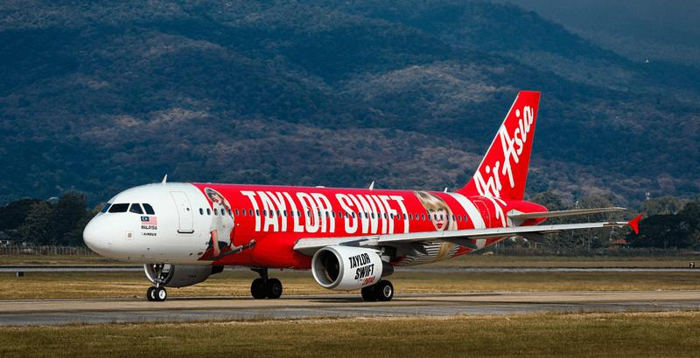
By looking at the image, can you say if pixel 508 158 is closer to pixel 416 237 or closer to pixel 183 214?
pixel 416 237

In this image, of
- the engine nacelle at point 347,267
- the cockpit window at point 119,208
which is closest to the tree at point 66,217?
the engine nacelle at point 347,267

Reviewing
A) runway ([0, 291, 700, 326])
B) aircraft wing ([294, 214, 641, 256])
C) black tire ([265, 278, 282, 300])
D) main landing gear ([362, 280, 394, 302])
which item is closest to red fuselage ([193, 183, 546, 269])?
aircraft wing ([294, 214, 641, 256])

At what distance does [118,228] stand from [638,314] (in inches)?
692

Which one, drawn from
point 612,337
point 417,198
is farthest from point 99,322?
point 417,198

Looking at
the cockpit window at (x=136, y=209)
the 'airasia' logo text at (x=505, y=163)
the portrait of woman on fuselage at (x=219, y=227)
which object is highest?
the 'airasia' logo text at (x=505, y=163)

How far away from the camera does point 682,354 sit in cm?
3136

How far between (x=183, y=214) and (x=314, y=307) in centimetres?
650

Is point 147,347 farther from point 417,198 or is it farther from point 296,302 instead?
Answer: point 417,198

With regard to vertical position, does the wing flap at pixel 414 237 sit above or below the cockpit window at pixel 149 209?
below

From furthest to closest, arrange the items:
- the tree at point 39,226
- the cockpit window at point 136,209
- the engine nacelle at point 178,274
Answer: the tree at point 39,226 → the engine nacelle at point 178,274 → the cockpit window at point 136,209

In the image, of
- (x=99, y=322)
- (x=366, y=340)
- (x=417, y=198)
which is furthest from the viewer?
(x=417, y=198)

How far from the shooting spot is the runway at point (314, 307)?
3953cm

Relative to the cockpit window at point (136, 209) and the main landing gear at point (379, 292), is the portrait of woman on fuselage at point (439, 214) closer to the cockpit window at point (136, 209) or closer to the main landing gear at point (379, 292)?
the main landing gear at point (379, 292)

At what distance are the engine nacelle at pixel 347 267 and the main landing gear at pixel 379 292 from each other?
66 cm
